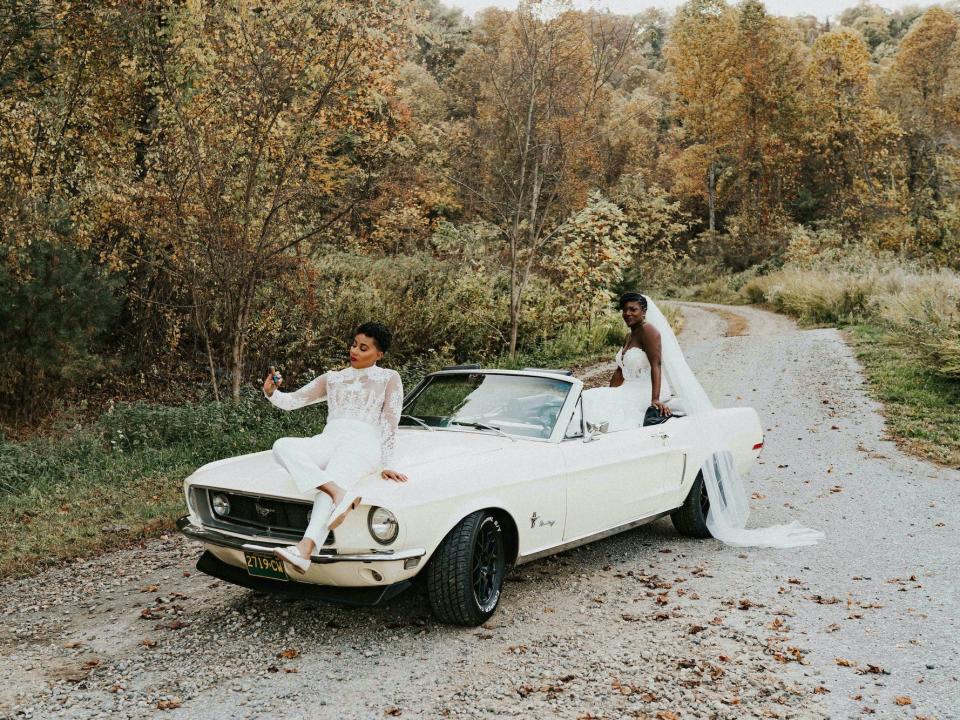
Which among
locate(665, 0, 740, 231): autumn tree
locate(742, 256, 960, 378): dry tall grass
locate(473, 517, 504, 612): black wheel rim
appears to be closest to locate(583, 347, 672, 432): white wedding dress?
locate(473, 517, 504, 612): black wheel rim

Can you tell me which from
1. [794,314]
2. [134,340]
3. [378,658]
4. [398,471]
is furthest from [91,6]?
[794,314]

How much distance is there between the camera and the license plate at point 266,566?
14.6ft

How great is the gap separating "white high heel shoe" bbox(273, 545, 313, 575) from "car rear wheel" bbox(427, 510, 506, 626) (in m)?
0.74

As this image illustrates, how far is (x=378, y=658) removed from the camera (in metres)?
4.46

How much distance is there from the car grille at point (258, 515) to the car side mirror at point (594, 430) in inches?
82.7

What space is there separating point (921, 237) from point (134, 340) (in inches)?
1204

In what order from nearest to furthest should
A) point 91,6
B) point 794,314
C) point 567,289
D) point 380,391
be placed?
1. point 380,391
2. point 91,6
3. point 567,289
4. point 794,314

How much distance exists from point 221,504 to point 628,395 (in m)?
3.71

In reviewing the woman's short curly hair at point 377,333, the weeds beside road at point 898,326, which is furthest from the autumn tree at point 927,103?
the woman's short curly hair at point 377,333

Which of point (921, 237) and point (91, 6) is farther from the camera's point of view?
point (921, 237)

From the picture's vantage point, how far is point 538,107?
46.2 feet

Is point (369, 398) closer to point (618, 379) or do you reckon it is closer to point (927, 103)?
point (618, 379)

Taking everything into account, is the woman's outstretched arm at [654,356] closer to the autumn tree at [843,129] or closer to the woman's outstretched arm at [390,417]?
the woman's outstretched arm at [390,417]

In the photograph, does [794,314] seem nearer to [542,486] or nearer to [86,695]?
[542,486]
